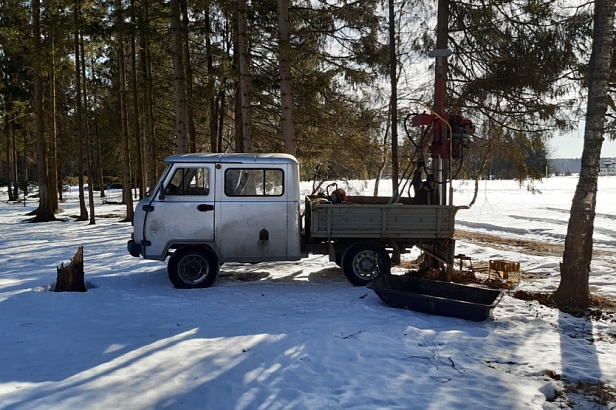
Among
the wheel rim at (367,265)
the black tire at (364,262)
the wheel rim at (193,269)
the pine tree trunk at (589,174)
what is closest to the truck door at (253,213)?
the wheel rim at (193,269)

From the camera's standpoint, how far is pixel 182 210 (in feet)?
26.0

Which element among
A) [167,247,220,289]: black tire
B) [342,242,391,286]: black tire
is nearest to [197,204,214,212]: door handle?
[167,247,220,289]: black tire

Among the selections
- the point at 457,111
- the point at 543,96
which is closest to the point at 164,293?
the point at 457,111

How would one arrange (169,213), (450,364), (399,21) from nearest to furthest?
(450,364) → (169,213) → (399,21)

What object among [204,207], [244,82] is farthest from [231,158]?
[244,82]

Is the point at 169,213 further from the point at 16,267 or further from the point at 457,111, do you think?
the point at 457,111

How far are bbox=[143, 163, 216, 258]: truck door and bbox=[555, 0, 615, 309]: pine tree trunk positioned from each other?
579 cm

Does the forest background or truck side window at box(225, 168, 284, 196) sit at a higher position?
the forest background

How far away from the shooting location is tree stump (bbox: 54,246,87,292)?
24.7ft

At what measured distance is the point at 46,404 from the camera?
3754 millimetres

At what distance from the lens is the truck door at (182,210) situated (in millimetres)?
7887

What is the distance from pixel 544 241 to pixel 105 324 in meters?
15.3

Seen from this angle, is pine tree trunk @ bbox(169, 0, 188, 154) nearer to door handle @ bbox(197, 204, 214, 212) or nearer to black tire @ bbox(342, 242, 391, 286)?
door handle @ bbox(197, 204, 214, 212)

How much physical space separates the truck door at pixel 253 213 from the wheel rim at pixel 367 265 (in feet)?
4.29
